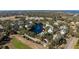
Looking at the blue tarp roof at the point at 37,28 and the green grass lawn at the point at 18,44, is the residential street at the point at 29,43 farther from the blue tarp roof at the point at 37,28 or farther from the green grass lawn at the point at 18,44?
the blue tarp roof at the point at 37,28

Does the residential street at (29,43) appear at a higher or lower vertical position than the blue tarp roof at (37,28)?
lower

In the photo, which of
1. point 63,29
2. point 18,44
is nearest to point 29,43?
point 18,44

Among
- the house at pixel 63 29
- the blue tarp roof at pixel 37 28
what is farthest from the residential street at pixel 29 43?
the house at pixel 63 29

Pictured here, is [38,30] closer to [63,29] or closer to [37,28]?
[37,28]

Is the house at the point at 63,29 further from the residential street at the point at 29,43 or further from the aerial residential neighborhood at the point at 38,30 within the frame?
the residential street at the point at 29,43
